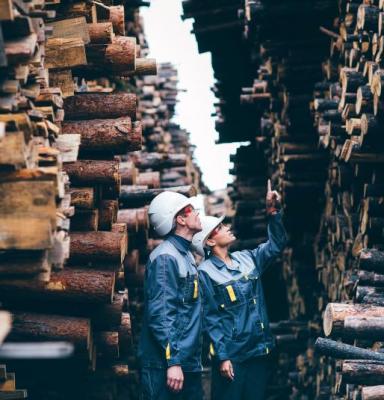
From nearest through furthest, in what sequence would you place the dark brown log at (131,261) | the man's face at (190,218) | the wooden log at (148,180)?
1. the man's face at (190,218)
2. the dark brown log at (131,261)
3. the wooden log at (148,180)

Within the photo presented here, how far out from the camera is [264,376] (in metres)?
7.86

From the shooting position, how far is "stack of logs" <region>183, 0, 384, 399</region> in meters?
7.16

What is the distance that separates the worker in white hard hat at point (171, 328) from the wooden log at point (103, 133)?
0.95m

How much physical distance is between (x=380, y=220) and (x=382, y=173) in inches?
16.4

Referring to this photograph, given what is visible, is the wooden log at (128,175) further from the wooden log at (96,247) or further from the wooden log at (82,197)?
the wooden log at (82,197)

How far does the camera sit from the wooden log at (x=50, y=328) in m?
6.82

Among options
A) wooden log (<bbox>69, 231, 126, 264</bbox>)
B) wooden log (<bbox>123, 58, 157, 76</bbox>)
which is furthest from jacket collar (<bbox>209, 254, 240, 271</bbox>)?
wooden log (<bbox>123, 58, 157, 76</bbox>)

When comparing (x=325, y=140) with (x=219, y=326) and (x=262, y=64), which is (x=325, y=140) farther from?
(x=262, y=64)

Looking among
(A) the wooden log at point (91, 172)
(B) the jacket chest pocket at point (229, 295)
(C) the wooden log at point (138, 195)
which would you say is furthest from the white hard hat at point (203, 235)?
(C) the wooden log at point (138, 195)

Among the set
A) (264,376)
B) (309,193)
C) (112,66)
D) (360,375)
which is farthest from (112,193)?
(309,193)

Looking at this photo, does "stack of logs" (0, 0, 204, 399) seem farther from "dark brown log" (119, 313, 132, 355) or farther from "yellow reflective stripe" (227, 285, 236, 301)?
"yellow reflective stripe" (227, 285, 236, 301)

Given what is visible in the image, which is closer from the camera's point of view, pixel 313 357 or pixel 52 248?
pixel 52 248

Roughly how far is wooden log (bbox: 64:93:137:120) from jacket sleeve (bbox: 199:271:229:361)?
65.0 inches

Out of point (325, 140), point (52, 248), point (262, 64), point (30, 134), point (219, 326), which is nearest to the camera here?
point (30, 134)
